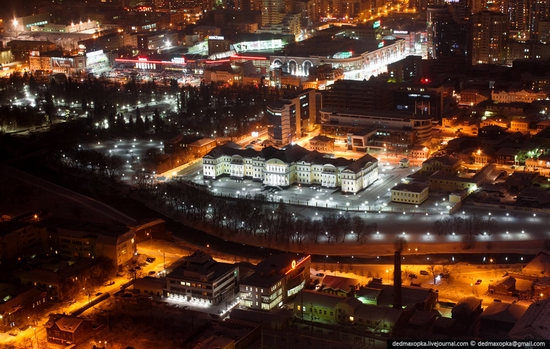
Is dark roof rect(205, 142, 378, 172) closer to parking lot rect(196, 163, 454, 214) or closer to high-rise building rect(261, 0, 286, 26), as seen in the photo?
parking lot rect(196, 163, 454, 214)

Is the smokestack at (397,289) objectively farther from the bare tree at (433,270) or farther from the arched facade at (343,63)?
the arched facade at (343,63)

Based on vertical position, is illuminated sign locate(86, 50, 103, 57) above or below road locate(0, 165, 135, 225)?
above

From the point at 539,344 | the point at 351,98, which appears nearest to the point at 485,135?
the point at 351,98

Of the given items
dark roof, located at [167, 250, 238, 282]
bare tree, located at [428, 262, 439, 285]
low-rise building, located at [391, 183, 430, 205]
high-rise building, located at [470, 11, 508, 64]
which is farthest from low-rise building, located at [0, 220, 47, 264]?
high-rise building, located at [470, 11, 508, 64]

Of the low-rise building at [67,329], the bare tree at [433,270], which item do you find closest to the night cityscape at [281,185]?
the low-rise building at [67,329]

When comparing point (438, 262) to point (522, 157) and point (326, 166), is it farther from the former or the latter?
point (522, 157)

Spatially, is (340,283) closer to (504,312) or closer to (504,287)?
(504,287)

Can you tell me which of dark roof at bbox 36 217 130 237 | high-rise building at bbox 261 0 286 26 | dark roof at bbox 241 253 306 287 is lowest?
dark roof at bbox 241 253 306 287
